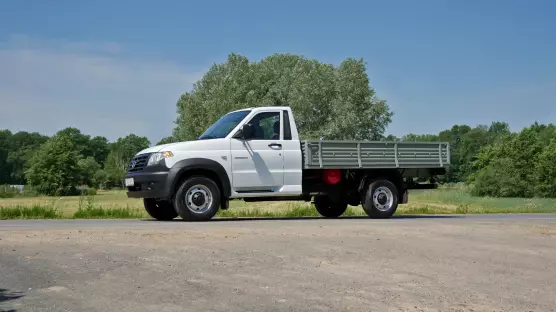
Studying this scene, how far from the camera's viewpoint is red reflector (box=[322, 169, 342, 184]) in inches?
660

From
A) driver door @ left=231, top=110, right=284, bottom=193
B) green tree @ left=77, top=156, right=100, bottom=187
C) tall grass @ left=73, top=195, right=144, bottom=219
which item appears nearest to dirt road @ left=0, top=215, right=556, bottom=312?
driver door @ left=231, top=110, right=284, bottom=193

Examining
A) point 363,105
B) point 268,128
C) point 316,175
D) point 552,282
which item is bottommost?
point 552,282

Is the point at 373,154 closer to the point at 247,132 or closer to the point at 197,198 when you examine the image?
the point at 247,132

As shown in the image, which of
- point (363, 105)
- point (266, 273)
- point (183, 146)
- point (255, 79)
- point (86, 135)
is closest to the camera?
point (266, 273)

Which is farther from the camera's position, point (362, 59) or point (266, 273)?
point (362, 59)

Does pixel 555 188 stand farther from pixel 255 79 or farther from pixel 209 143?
pixel 209 143

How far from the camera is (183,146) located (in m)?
15.3

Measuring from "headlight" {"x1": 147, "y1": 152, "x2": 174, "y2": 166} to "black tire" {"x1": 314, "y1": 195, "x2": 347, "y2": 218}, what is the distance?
5.02 meters

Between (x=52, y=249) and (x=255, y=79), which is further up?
(x=255, y=79)

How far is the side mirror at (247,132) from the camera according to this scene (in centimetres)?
1554

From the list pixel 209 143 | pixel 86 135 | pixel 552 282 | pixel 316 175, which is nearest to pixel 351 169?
pixel 316 175

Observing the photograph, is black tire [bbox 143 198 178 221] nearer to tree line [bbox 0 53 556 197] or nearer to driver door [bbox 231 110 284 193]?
driver door [bbox 231 110 284 193]

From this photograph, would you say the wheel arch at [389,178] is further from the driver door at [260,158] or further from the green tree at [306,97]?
the green tree at [306,97]

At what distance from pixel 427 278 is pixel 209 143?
805 centimetres
